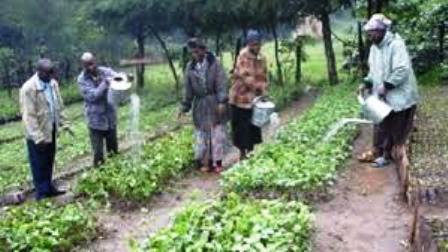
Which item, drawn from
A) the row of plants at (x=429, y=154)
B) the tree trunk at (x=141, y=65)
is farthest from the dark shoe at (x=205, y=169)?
the tree trunk at (x=141, y=65)

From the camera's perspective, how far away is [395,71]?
28.7 feet

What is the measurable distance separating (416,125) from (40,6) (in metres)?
23.6

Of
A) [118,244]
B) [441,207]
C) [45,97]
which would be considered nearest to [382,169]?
[441,207]

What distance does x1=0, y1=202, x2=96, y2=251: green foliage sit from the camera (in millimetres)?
6824

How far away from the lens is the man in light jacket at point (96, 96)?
1011 centimetres

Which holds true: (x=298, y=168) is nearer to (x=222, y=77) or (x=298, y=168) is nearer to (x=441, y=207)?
(x=441, y=207)

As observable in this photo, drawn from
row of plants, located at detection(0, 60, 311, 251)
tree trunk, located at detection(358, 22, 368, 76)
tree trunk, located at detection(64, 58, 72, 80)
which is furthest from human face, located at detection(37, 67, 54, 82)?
tree trunk, located at detection(64, 58, 72, 80)

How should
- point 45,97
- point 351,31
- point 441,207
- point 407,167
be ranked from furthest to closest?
point 351,31 < point 45,97 < point 407,167 < point 441,207

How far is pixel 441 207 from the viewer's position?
23.5 ft

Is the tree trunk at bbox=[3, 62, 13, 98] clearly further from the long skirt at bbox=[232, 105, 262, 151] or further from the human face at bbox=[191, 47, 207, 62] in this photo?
the human face at bbox=[191, 47, 207, 62]

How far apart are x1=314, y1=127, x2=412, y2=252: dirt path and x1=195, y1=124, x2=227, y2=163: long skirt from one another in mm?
1872

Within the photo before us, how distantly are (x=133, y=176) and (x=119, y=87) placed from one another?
52.8 inches

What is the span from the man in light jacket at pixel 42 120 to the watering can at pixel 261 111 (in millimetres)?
2572

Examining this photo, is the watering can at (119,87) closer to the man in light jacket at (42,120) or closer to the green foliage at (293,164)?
the man in light jacket at (42,120)
